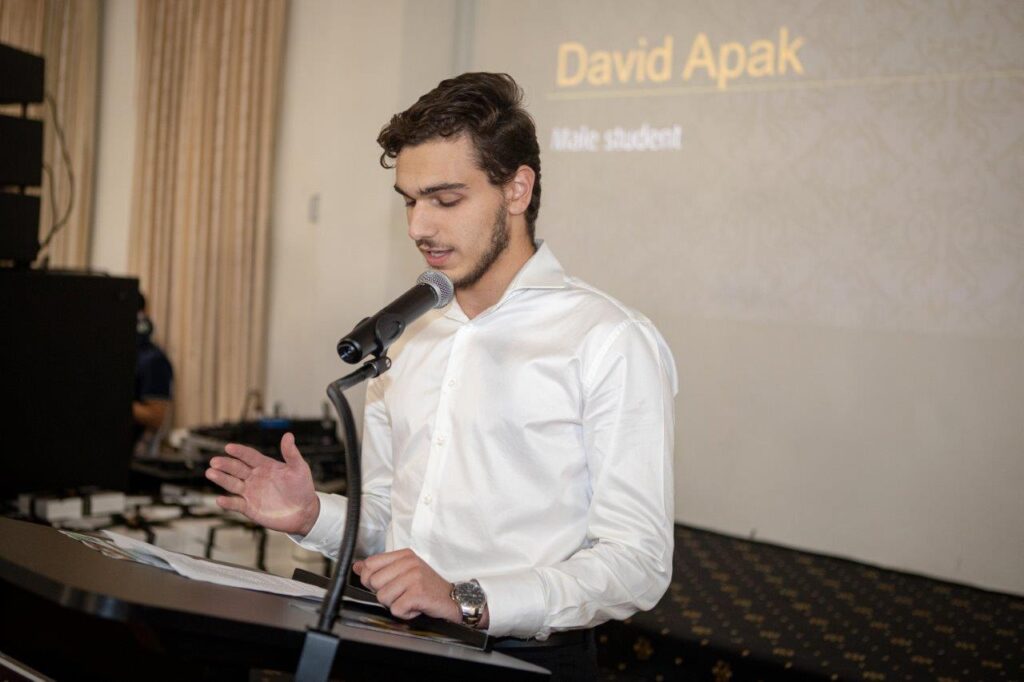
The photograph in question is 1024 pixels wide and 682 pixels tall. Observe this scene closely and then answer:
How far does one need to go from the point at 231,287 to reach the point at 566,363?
497cm

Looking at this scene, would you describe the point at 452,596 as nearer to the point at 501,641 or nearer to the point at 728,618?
the point at 501,641

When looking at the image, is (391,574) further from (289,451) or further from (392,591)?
(289,451)

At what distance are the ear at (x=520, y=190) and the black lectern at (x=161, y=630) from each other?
2.60 feet

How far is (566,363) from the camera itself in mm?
1646

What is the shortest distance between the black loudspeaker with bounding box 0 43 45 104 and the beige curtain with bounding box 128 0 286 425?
2799mm

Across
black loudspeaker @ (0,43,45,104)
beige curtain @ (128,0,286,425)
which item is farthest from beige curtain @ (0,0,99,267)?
black loudspeaker @ (0,43,45,104)

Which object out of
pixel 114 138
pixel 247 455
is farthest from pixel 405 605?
pixel 114 138

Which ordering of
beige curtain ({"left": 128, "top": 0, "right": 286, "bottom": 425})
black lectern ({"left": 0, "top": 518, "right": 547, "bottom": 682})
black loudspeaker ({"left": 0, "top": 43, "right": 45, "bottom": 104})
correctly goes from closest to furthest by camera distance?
1. black lectern ({"left": 0, "top": 518, "right": 547, "bottom": 682})
2. black loudspeaker ({"left": 0, "top": 43, "right": 45, "bottom": 104})
3. beige curtain ({"left": 128, "top": 0, "right": 286, "bottom": 425})

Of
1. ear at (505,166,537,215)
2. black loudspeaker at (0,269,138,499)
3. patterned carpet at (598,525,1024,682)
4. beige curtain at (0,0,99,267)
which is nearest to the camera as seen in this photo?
ear at (505,166,537,215)

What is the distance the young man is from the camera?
1519 millimetres

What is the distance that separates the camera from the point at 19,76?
3.28 metres

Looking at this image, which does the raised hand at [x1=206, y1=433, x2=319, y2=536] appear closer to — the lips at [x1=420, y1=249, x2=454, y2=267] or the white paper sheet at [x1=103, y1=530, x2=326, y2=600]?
the white paper sheet at [x1=103, y1=530, x2=326, y2=600]

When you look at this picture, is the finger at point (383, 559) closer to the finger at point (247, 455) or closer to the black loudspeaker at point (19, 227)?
the finger at point (247, 455)

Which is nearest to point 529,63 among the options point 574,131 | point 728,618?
point 574,131
